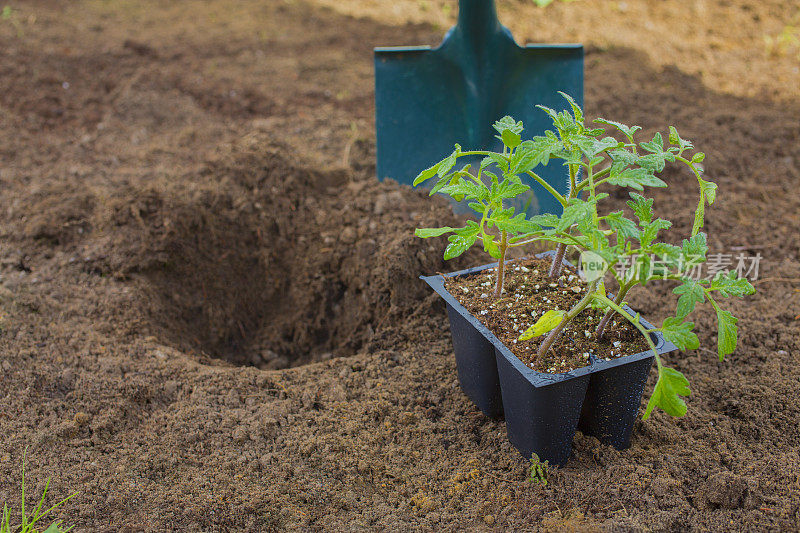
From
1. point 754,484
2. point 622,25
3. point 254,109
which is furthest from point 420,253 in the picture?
point 622,25

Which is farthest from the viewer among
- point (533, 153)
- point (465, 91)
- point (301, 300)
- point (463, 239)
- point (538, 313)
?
point (465, 91)

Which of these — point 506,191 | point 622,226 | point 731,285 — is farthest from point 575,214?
point 731,285

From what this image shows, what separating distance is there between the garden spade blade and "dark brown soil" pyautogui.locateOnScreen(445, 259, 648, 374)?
0.84 m

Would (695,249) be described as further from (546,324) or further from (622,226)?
(546,324)

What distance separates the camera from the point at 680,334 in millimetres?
1317

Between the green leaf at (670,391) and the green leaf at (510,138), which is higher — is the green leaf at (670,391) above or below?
below

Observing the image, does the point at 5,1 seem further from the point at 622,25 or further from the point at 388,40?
the point at 622,25

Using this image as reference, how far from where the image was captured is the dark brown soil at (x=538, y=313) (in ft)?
5.11

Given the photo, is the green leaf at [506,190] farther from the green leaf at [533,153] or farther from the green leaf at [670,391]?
the green leaf at [670,391]

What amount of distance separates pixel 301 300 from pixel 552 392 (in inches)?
50.7

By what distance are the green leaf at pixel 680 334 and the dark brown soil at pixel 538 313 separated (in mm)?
227

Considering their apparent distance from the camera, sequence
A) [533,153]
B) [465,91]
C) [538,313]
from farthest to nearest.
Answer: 1. [465,91]
2. [538,313]
3. [533,153]

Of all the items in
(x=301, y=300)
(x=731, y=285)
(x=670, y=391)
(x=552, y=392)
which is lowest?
(x=301, y=300)

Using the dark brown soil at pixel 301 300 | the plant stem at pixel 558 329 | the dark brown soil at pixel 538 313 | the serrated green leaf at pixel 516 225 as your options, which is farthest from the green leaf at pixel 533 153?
the dark brown soil at pixel 301 300
